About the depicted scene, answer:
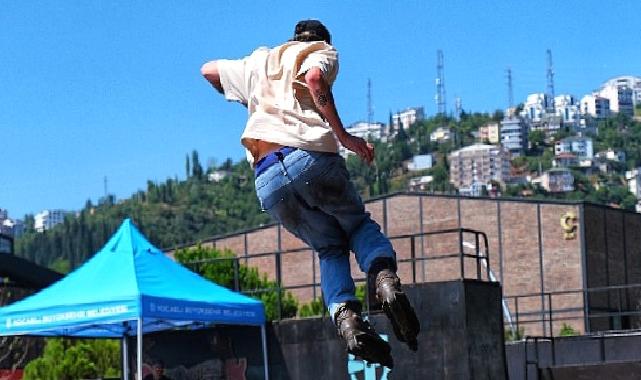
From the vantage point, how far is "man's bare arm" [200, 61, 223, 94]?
7.55 metres

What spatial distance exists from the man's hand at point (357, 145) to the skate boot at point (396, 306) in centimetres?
64

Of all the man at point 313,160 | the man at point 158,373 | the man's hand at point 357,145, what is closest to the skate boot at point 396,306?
the man at point 313,160

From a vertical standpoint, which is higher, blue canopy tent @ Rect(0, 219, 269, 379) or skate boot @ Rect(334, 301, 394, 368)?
blue canopy tent @ Rect(0, 219, 269, 379)

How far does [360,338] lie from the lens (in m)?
7.17

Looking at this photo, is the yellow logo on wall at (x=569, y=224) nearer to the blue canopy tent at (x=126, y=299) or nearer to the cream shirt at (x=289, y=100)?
the blue canopy tent at (x=126, y=299)

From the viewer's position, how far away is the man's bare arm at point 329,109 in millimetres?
6992

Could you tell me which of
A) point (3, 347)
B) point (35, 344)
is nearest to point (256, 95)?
point (3, 347)

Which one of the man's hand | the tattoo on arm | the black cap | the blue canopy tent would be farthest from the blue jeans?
the blue canopy tent

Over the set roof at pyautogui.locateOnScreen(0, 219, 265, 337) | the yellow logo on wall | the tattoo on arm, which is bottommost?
roof at pyautogui.locateOnScreen(0, 219, 265, 337)

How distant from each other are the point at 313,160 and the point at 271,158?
0.24 meters

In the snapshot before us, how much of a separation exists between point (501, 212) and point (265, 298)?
19.3 metres

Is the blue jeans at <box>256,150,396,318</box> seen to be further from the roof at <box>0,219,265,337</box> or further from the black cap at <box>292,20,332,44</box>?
the roof at <box>0,219,265,337</box>

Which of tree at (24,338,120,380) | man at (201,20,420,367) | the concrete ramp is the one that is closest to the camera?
man at (201,20,420,367)

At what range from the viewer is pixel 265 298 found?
4119 cm
